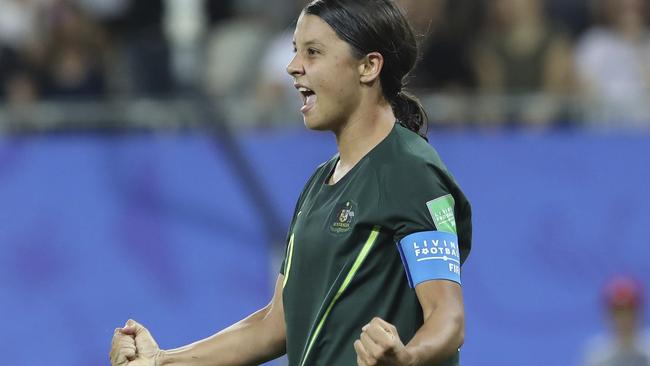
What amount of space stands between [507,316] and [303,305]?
5.41 metres

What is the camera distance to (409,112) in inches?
156

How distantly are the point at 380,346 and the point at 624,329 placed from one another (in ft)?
17.2

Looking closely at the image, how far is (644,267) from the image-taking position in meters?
9.11

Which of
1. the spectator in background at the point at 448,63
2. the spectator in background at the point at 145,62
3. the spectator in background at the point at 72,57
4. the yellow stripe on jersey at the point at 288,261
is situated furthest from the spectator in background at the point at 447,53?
the yellow stripe on jersey at the point at 288,261

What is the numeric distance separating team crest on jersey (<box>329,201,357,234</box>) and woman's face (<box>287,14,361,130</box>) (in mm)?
253

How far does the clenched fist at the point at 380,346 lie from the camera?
A: 328 cm

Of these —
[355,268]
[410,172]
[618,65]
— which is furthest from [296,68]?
[618,65]

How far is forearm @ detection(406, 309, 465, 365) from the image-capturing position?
135 inches

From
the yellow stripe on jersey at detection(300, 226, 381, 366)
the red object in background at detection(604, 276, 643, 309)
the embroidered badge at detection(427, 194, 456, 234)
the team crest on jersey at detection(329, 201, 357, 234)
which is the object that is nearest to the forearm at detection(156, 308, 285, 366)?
the yellow stripe on jersey at detection(300, 226, 381, 366)

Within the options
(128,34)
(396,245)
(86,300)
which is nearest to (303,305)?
(396,245)

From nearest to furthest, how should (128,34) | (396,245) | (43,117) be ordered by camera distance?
(396,245) < (43,117) < (128,34)

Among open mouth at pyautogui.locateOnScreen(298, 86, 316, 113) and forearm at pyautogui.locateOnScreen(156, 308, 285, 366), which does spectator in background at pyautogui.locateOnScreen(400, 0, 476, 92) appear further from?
open mouth at pyautogui.locateOnScreen(298, 86, 316, 113)

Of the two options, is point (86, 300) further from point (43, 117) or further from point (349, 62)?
point (349, 62)

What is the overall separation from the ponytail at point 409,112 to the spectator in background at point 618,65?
521cm
